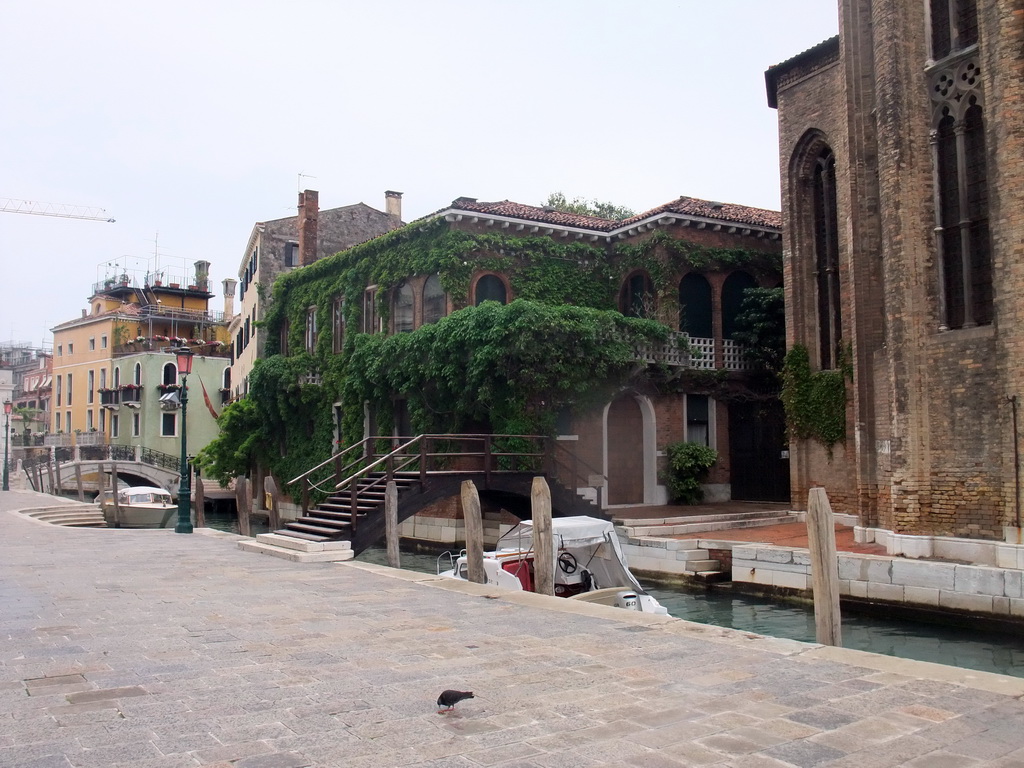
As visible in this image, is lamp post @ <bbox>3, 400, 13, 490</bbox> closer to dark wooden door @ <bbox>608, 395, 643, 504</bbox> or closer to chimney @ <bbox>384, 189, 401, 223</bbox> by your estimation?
chimney @ <bbox>384, 189, 401, 223</bbox>

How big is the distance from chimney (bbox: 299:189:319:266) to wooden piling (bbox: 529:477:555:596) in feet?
74.4

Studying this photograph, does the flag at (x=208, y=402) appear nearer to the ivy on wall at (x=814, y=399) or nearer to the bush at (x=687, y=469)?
the bush at (x=687, y=469)

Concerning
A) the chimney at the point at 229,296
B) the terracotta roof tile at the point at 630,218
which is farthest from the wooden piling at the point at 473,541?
the chimney at the point at 229,296

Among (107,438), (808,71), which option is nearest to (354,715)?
(808,71)

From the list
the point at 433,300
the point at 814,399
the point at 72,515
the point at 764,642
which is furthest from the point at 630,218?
the point at 764,642

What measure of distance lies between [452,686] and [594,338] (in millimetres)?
15843

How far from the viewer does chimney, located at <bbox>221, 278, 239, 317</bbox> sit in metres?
59.1

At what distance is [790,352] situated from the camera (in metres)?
20.2

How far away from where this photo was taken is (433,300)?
79.7ft

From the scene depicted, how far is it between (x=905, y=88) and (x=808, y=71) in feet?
19.5

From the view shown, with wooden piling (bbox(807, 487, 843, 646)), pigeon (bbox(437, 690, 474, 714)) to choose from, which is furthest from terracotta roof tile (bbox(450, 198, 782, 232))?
pigeon (bbox(437, 690, 474, 714))

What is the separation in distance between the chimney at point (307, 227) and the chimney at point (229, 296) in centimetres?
2820

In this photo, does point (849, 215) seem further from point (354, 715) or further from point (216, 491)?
point (216, 491)

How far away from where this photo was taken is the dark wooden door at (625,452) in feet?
76.2
